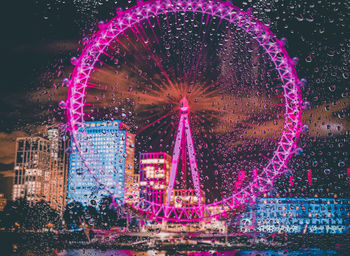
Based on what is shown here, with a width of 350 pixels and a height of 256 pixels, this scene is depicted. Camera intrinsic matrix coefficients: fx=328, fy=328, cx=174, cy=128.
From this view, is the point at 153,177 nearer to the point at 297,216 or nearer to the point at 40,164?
the point at 40,164

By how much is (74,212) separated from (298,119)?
32660mm

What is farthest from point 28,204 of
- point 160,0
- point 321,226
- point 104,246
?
point 321,226

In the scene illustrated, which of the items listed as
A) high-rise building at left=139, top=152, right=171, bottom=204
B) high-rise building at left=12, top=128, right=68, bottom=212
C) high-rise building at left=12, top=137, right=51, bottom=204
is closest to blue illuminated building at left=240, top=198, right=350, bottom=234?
high-rise building at left=139, top=152, right=171, bottom=204

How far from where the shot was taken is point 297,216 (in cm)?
4066

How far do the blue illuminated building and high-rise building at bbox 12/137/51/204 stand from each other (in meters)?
18.7

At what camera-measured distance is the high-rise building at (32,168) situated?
14017 millimetres

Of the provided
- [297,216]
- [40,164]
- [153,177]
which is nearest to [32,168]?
[40,164]

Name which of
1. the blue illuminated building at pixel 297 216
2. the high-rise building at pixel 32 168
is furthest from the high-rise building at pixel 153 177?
the blue illuminated building at pixel 297 216

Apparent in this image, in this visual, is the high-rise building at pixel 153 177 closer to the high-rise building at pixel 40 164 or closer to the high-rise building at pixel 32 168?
the high-rise building at pixel 40 164

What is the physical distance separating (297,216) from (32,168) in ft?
109

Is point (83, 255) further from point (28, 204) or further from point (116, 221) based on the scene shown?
point (116, 221)

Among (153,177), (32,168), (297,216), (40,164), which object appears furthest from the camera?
(297,216)

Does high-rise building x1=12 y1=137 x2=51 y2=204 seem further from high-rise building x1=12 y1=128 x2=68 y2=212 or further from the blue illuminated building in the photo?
the blue illuminated building

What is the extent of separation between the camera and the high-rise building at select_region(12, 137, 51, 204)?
46.0 feet
